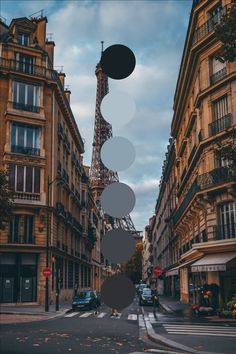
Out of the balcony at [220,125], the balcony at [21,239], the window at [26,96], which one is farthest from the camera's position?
the window at [26,96]

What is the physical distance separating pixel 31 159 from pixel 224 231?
19.1 metres

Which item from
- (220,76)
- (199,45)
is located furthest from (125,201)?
(199,45)

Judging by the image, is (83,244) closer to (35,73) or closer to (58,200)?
(58,200)

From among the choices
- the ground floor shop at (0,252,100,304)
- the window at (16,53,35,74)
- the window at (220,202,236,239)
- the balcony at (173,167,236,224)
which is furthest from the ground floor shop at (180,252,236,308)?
the window at (16,53,35,74)

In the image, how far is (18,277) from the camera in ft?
122

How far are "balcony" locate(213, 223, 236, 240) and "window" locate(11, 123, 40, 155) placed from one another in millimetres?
18853

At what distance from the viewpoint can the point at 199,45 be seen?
1242 inches

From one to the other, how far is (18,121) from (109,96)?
37059 millimetres

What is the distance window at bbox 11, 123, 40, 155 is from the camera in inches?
1531

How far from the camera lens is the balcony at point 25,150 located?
127ft

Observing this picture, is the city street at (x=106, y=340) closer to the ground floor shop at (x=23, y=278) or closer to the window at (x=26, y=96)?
the ground floor shop at (x=23, y=278)
